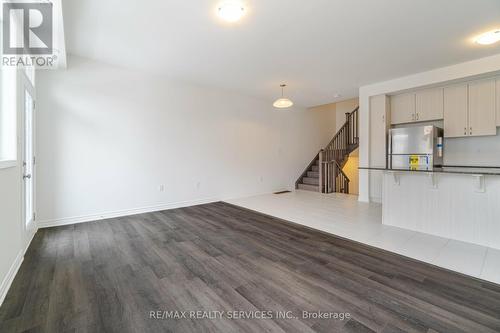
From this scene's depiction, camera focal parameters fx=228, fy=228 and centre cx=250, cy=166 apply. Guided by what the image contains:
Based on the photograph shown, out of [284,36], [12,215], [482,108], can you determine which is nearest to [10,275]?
[12,215]

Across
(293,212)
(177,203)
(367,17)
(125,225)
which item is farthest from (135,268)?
(367,17)

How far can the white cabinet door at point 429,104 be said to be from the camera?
4914mm

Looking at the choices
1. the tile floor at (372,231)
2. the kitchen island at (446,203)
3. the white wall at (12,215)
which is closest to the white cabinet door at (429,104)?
the kitchen island at (446,203)

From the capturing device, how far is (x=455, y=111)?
4.71 meters

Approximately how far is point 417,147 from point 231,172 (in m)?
4.42

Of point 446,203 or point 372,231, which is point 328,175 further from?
point 446,203

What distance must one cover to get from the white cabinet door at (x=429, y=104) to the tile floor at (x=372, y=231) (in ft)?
7.46

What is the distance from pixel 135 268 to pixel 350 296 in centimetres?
219

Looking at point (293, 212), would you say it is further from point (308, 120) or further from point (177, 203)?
point (308, 120)

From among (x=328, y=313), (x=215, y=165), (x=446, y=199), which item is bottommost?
(x=328, y=313)

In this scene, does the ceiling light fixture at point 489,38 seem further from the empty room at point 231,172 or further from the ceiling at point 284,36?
the ceiling at point 284,36

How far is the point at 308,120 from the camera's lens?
8430mm

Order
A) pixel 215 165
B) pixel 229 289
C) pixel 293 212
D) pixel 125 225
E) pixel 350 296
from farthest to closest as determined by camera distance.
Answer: pixel 215 165 < pixel 293 212 < pixel 125 225 < pixel 229 289 < pixel 350 296

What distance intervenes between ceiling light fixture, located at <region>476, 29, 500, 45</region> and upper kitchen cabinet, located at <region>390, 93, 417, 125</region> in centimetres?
184
